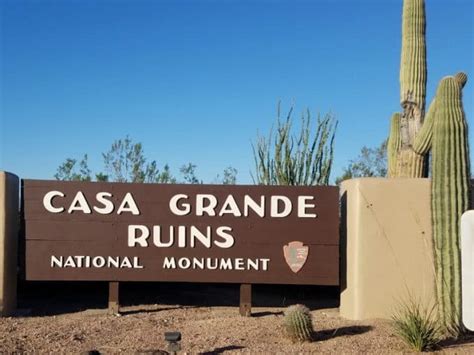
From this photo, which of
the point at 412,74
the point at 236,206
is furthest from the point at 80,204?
the point at 412,74

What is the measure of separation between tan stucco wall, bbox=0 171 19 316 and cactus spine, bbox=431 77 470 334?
693 cm

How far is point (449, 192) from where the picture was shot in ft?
27.9

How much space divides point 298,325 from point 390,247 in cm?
260

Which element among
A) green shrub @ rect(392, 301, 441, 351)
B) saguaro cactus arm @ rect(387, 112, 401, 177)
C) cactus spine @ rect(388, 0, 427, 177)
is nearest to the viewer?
green shrub @ rect(392, 301, 441, 351)

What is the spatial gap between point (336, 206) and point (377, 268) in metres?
1.27

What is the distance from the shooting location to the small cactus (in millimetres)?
8039

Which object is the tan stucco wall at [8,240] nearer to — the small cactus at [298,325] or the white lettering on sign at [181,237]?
the white lettering on sign at [181,237]

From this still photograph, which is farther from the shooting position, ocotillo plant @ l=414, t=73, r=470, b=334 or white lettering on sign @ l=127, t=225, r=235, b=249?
white lettering on sign @ l=127, t=225, r=235, b=249

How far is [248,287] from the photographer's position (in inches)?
407

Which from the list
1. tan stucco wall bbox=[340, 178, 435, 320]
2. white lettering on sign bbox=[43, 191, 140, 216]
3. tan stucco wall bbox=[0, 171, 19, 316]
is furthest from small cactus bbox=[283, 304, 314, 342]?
tan stucco wall bbox=[0, 171, 19, 316]

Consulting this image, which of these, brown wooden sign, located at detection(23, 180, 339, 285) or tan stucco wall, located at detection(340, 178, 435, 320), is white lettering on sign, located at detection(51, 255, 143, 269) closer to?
brown wooden sign, located at detection(23, 180, 339, 285)

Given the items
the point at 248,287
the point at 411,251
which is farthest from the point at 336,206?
the point at 248,287

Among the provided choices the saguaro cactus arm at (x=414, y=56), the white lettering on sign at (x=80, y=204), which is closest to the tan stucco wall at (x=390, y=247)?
the saguaro cactus arm at (x=414, y=56)

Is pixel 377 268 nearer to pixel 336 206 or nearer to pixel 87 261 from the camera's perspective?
pixel 336 206
